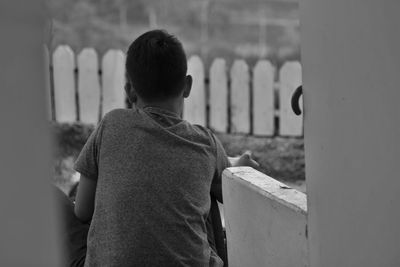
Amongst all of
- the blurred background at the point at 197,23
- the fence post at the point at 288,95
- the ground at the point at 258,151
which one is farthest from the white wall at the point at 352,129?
the blurred background at the point at 197,23

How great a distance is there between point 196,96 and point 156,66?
19.7 feet

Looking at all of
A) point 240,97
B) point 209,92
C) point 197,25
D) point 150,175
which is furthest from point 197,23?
point 150,175

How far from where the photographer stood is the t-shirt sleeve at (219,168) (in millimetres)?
2197

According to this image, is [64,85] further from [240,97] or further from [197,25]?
[197,25]

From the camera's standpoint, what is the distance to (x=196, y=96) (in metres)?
8.06

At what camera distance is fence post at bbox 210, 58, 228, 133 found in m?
8.00

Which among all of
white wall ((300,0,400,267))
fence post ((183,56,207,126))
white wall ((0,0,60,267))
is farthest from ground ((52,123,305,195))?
white wall ((0,0,60,267))

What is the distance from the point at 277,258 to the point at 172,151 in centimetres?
47

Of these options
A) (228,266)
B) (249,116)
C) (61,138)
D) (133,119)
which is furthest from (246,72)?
(133,119)

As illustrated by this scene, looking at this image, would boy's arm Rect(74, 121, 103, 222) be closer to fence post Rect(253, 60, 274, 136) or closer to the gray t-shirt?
the gray t-shirt

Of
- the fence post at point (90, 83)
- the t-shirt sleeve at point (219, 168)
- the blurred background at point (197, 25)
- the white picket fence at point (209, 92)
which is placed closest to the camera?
the t-shirt sleeve at point (219, 168)

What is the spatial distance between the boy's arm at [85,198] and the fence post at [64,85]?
20.1ft

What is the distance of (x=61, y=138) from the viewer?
7031 mm

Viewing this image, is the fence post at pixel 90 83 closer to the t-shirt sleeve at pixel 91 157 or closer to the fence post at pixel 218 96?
the fence post at pixel 218 96
